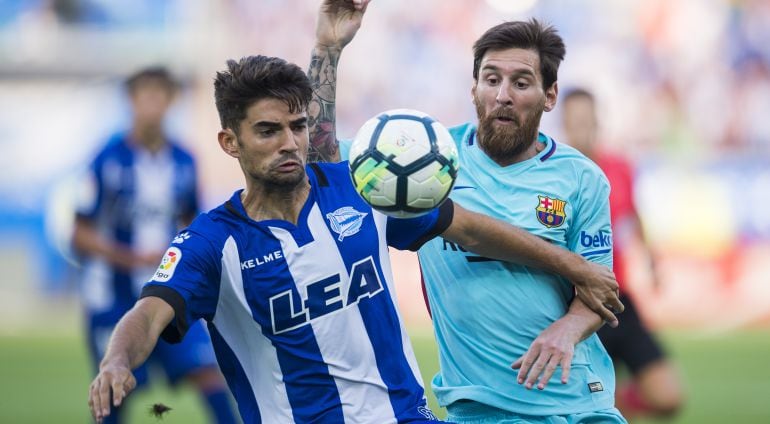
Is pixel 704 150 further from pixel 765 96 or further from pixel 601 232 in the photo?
pixel 601 232

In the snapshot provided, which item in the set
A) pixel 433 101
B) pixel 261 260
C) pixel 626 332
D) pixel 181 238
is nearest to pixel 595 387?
pixel 261 260

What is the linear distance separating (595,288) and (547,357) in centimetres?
37

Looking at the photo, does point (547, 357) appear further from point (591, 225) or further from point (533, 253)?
point (591, 225)

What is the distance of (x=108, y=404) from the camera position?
3.76 meters

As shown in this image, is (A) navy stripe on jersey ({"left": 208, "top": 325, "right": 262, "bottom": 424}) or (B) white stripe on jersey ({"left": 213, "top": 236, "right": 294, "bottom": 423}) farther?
(A) navy stripe on jersey ({"left": 208, "top": 325, "right": 262, "bottom": 424})

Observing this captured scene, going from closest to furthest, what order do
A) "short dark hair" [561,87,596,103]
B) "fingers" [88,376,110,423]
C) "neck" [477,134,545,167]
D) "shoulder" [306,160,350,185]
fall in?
"fingers" [88,376,110,423] → "shoulder" [306,160,350,185] → "neck" [477,134,545,167] → "short dark hair" [561,87,596,103]

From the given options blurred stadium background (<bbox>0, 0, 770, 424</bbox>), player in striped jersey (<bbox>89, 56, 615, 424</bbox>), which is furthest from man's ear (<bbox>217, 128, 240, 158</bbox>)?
blurred stadium background (<bbox>0, 0, 770, 424</bbox>)

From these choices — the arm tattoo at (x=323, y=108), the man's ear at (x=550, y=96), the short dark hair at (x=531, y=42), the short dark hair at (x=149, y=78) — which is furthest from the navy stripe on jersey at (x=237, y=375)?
the short dark hair at (x=149, y=78)

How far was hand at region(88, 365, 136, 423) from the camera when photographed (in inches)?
148

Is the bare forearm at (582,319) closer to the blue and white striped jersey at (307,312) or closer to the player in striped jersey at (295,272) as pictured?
the player in striped jersey at (295,272)

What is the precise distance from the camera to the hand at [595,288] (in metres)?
4.90

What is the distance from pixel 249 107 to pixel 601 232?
5.26 feet

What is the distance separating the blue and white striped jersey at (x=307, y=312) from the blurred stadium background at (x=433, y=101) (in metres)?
13.1

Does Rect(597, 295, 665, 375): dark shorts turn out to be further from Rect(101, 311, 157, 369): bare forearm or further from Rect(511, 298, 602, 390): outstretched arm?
Rect(101, 311, 157, 369): bare forearm
